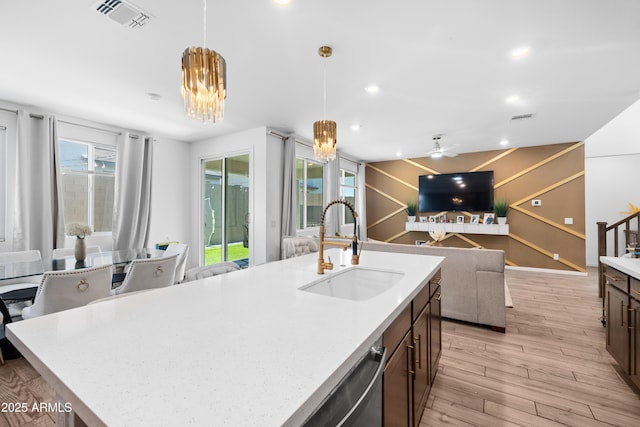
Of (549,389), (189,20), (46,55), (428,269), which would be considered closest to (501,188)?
(549,389)

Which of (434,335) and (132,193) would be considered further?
(132,193)

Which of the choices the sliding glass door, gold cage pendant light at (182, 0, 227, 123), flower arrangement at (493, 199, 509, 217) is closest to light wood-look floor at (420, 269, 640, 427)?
gold cage pendant light at (182, 0, 227, 123)

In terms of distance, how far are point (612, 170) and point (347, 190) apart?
18.5ft

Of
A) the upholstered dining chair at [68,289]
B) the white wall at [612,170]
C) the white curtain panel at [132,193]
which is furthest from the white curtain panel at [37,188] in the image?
the white wall at [612,170]

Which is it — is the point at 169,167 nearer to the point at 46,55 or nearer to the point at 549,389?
the point at 46,55

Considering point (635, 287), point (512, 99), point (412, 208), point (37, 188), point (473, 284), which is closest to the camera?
point (635, 287)

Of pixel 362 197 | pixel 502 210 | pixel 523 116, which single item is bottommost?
pixel 502 210

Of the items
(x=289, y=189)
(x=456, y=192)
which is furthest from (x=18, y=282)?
(x=456, y=192)

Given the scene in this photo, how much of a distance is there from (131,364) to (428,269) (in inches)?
60.8

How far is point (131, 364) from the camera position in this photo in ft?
2.27

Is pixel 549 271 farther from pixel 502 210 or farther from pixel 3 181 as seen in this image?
pixel 3 181

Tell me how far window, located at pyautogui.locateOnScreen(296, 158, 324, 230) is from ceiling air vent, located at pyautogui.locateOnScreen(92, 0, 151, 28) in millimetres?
3528

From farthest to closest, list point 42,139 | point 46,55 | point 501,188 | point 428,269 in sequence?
point 501,188 < point 42,139 < point 46,55 < point 428,269

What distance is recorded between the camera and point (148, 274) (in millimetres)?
2416
